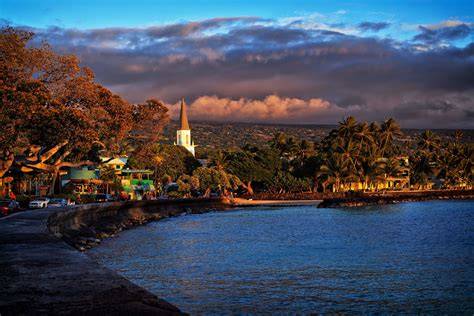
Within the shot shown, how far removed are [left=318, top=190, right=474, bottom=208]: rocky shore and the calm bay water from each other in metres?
66.2

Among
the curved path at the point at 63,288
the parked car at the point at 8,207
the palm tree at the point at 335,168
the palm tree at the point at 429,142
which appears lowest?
the parked car at the point at 8,207

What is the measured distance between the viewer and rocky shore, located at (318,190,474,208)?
113062 millimetres

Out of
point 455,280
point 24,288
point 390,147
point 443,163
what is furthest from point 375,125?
point 24,288

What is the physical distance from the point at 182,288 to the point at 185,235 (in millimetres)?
26832

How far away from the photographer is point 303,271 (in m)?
26.9

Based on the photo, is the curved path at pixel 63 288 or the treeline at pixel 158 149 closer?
the curved path at pixel 63 288

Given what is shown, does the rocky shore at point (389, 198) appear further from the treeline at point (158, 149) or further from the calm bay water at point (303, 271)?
the calm bay water at point (303, 271)

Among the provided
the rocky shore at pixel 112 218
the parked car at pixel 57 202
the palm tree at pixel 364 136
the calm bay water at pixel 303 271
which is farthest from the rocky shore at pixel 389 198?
the calm bay water at pixel 303 271

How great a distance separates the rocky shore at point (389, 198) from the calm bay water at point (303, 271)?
66185 millimetres

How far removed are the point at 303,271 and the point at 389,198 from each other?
106 metres

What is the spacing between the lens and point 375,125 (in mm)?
147500

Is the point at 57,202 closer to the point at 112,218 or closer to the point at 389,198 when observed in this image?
the point at 112,218

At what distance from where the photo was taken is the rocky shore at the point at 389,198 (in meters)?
113

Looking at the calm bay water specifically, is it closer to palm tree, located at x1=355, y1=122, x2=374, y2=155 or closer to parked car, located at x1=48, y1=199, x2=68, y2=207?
parked car, located at x1=48, y1=199, x2=68, y2=207
